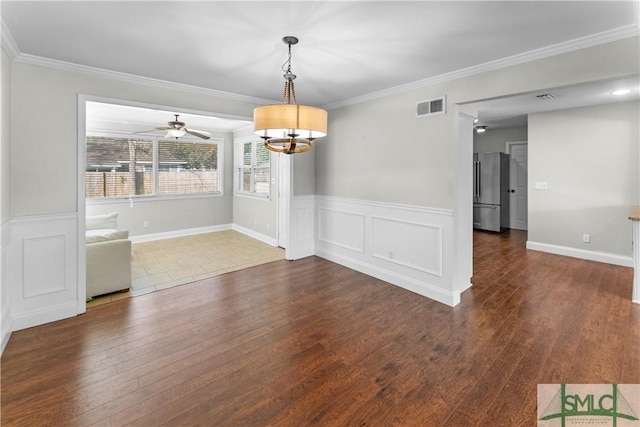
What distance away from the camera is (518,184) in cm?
764

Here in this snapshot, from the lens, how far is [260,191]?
6.68 metres

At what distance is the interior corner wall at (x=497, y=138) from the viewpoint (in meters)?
7.43

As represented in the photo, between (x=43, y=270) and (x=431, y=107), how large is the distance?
4384 mm

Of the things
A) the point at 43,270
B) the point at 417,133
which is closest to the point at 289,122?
the point at 417,133

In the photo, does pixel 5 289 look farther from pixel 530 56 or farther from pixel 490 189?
pixel 490 189

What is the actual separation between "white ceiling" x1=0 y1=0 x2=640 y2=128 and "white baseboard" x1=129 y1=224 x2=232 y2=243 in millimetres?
4093

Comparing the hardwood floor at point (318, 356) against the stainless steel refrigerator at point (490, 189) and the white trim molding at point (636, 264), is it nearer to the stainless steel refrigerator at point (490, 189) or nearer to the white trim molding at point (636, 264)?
the white trim molding at point (636, 264)

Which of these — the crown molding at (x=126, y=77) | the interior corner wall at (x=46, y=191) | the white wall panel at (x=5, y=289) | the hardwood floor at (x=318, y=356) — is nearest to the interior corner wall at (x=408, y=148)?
the hardwood floor at (x=318, y=356)

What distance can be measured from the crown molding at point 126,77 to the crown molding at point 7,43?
0.24 ft

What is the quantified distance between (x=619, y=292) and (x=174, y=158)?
7.86m

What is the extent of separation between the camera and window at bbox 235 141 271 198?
21.1ft

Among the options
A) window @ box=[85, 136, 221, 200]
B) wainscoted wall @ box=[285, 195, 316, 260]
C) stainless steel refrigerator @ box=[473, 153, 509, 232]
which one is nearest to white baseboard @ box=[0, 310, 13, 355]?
wainscoted wall @ box=[285, 195, 316, 260]

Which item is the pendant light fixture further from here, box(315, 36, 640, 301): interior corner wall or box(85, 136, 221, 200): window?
box(85, 136, 221, 200): window

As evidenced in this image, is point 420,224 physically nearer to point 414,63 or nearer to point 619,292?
point 414,63
